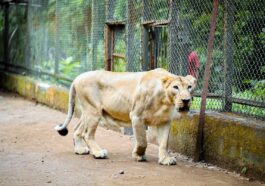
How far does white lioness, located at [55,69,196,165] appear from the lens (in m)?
7.03

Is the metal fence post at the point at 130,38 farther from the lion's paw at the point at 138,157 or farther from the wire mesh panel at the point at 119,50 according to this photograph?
the lion's paw at the point at 138,157

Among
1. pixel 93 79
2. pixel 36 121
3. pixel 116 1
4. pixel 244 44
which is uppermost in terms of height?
pixel 116 1

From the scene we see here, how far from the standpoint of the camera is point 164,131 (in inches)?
294

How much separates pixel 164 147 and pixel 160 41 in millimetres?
2159

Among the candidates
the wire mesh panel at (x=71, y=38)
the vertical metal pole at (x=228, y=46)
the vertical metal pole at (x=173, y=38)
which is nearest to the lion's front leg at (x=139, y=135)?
the vertical metal pole at (x=228, y=46)

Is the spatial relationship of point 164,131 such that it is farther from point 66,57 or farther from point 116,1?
point 66,57

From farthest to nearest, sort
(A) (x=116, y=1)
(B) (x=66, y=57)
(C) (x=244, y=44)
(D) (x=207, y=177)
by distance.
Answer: (B) (x=66, y=57) < (A) (x=116, y=1) < (C) (x=244, y=44) < (D) (x=207, y=177)

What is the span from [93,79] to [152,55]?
1.39 m

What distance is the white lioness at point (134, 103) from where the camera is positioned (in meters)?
7.03

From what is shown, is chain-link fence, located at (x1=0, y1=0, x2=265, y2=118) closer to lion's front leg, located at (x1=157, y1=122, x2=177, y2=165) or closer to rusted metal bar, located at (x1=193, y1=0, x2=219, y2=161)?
rusted metal bar, located at (x1=193, y1=0, x2=219, y2=161)

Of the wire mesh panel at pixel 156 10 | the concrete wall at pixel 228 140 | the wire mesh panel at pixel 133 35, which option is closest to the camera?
the concrete wall at pixel 228 140

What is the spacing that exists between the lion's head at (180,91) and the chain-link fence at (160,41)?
31.4 inches

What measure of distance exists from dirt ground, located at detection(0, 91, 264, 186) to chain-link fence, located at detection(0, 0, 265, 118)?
3.43 feet

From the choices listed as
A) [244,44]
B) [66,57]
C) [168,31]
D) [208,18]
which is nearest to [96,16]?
[66,57]
